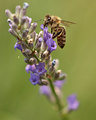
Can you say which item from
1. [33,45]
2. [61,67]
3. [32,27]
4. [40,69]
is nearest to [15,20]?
[32,27]

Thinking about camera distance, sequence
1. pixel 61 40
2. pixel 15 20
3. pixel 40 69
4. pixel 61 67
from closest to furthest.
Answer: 1. pixel 15 20
2. pixel 40 69
3. pixel 61 40
4. pixel 61 67

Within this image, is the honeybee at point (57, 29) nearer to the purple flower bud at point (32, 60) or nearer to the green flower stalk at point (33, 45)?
the green flower stalk at point (33, 45)

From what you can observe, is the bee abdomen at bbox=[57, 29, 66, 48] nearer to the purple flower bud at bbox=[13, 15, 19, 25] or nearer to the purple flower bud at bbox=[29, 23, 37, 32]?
the purple flower bud at bbox=[29, 23, 37, 32]

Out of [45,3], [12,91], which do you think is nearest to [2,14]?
[45,3]

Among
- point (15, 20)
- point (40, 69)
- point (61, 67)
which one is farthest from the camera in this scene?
point (61, 67)

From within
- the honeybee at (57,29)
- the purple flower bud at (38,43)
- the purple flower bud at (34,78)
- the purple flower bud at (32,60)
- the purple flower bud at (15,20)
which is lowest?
the purple flower bud at (34,78)

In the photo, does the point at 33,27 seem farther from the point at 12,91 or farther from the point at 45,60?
the point at 12,91

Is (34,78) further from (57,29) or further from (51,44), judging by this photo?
(57,29)

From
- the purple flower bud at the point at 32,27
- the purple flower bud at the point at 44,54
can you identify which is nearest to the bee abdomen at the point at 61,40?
the purple flower bud at the point at 44,54
